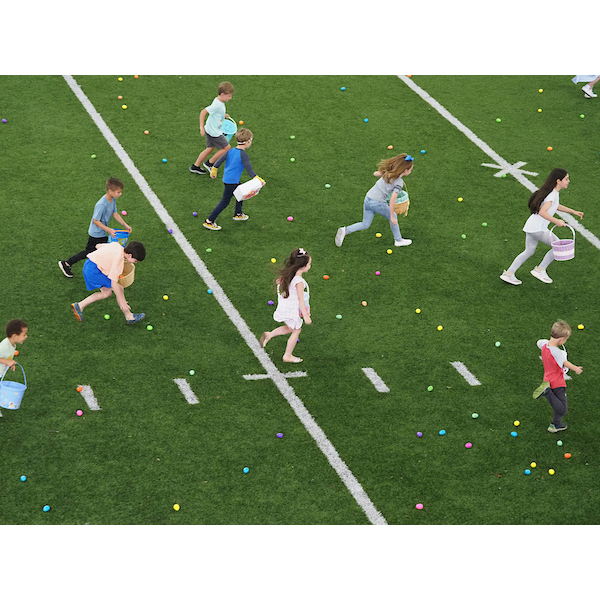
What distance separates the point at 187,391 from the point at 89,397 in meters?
1.21

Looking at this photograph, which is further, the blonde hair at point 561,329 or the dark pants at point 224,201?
the dark pants at point 224,201

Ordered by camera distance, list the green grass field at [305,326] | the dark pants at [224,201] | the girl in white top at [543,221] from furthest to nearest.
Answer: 1. the dark pants at [224,201]
2. the girl in white top at [543,221]
3. the green grass field at [305,326]

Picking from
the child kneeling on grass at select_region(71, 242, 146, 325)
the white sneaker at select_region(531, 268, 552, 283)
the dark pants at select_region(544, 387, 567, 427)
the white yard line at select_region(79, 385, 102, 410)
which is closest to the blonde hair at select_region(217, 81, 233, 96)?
the child kneeling on grass at select_region(71, 242, 146, 325)

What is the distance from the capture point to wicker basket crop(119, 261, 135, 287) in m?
11.6

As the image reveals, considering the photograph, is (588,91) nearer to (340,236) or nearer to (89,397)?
(340,236)

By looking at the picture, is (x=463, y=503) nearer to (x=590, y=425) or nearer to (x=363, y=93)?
(x=590, y=425)

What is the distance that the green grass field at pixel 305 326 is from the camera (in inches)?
375

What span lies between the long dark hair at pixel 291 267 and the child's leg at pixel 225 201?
332 centimetres

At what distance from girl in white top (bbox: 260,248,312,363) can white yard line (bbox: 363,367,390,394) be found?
915 mm

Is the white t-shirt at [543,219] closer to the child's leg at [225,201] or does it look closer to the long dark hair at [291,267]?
the long dark hair at [291,267]

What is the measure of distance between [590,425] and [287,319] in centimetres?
405

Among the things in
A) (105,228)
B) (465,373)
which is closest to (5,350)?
(105,228)

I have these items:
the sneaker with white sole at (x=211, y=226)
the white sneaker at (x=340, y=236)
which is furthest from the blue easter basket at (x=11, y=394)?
the white sneaker at (x=340, y=236)

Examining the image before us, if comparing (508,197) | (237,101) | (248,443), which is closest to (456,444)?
(248,443)
